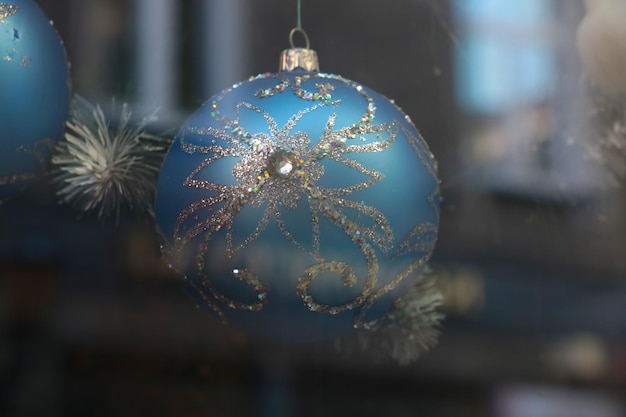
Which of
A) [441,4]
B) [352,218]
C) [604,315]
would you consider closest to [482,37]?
[441,4]

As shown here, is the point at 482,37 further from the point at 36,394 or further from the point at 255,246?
the point at 36,394

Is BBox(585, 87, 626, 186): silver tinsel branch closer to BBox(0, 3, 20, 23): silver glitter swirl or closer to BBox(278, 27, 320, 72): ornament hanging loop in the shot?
BBox(278, 27, 320, 72): ornament hanging loop

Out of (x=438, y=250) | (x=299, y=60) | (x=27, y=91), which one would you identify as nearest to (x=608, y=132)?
(x=438, y=250)

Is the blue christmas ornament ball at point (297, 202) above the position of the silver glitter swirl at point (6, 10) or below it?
below

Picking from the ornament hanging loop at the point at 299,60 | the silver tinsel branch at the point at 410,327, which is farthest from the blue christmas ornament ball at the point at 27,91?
the silver tinsel branch at the point at 410,327

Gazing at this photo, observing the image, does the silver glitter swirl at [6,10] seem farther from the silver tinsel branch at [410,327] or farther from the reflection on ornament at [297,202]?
the silver tinsel branch at [410,327]

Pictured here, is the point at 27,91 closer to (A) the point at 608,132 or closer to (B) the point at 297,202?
(B) the point at 297,202
